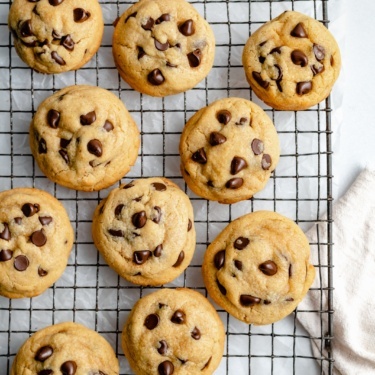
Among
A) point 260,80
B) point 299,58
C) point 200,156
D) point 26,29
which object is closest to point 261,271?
point 200,156

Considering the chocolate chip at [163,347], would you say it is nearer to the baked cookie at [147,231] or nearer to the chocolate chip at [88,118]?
the baked cookie at [147,231]

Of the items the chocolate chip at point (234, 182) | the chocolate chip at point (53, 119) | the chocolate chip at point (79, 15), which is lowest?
the chocolate chip at point (234, 182)

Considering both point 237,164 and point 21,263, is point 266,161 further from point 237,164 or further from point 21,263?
point 21,263

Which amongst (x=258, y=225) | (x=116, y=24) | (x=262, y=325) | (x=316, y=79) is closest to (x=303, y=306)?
(x=262, y=325)

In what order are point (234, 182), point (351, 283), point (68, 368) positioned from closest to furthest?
point (68, 368)
point (234, 182)
point (351, 283)

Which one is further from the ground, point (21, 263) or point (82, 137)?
point (82, 137)

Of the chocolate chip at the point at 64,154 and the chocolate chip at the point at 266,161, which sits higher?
the chocolate chip at the point at 64,154

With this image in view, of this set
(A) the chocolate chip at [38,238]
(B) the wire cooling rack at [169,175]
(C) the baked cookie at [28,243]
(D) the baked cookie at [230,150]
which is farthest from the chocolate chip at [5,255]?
(D) the baked cookie at [230,150]
